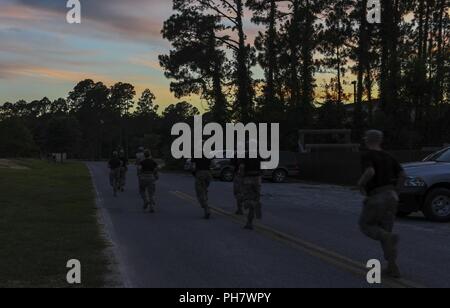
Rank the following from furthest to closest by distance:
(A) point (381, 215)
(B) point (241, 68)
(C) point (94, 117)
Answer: (C) point (94, 117) → (B) point (241, 68) → (A) point (381, 215)

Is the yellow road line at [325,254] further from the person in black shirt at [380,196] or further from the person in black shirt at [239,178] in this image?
the person in black shirt at [239,178]

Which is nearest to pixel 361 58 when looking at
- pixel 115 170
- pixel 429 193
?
pixel 115 170

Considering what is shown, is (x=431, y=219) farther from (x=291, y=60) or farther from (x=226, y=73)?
(x=226, y=73)

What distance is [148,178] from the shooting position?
18.0 meters

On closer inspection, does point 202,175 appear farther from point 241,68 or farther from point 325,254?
point 241,68

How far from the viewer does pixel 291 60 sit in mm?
51125

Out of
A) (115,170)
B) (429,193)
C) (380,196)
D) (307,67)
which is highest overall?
(307,67)

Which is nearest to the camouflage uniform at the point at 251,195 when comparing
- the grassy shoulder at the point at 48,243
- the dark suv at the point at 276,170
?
the grassy shoulder at the point at 48,243

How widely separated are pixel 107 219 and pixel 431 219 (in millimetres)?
7342

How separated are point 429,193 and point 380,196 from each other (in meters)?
7.48

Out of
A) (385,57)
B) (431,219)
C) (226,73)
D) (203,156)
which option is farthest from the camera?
(226,73)

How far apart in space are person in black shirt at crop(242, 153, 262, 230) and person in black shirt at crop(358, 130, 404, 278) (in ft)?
17.5

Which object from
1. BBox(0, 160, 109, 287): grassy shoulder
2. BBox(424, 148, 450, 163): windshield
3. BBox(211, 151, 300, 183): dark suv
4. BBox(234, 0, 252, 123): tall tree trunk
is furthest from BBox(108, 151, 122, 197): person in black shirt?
BBox(234, 0, 252, 123): tall tree trunk
